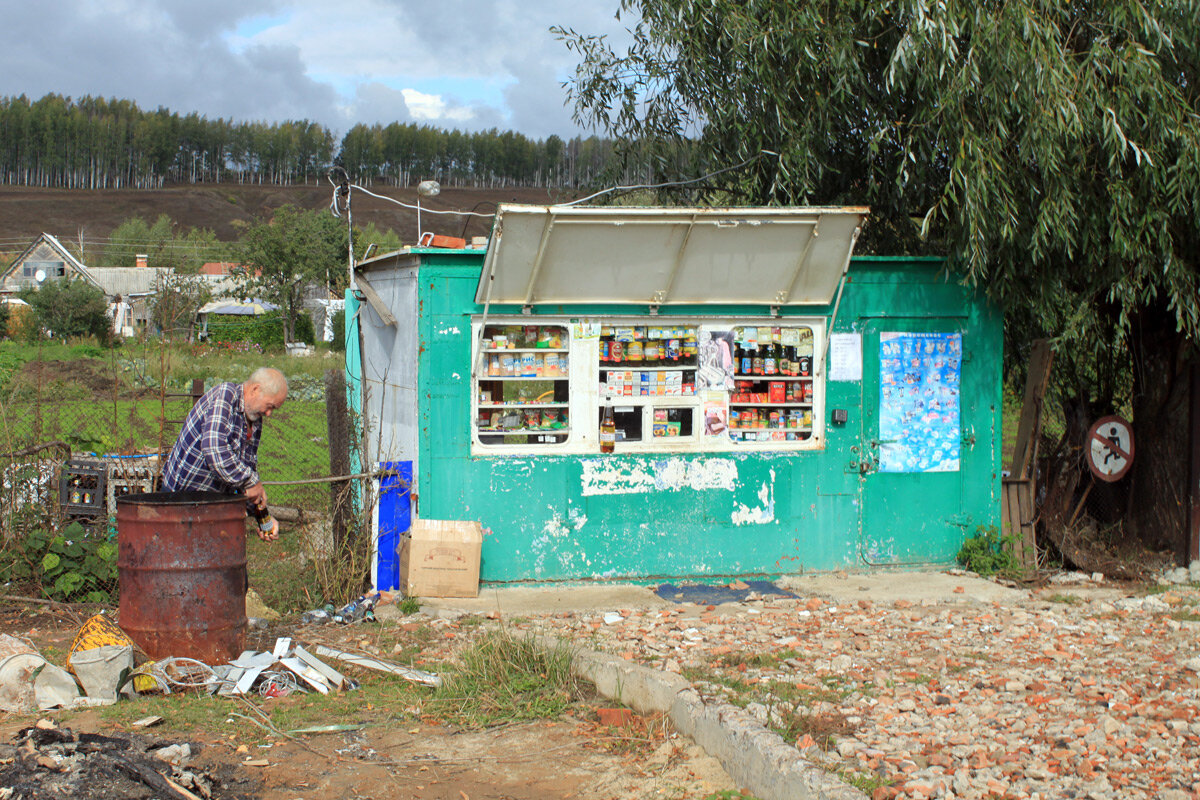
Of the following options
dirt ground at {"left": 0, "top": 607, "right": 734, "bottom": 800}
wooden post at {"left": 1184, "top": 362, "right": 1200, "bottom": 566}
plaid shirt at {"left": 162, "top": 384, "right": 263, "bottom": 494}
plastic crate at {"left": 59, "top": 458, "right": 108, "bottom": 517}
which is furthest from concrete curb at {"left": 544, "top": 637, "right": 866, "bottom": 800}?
wooden post at {"left": 1184, "top": 362, "right": 1200, "bottom": 566}

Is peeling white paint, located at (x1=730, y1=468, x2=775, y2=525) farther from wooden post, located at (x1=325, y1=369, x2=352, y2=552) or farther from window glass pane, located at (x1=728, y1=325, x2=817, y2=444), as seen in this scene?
wooden post, located at (x1=325, y1=369, x2=352, y2=552)

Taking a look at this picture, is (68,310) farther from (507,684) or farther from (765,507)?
(507,684)

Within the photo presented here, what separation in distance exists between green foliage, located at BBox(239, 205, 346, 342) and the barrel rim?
46.0 meters

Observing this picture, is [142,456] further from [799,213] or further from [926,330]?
[926,330]

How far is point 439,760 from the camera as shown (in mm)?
4930

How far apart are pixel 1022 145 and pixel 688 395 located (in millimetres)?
3439

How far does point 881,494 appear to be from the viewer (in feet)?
30.1

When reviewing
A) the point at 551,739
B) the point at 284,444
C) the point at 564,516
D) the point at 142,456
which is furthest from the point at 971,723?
the point at 284,444

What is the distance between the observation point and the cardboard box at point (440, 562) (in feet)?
26.3

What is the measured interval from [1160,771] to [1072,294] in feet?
18.4

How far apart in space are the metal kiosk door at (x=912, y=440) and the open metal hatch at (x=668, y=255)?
93 centimetres

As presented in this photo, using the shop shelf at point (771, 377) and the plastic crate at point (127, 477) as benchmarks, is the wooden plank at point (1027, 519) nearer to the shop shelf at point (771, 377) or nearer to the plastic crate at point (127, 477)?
the shop shelf at point (771, 377)

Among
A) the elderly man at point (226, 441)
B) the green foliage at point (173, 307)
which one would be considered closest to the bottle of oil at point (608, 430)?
the elderly man at point (226, 441)

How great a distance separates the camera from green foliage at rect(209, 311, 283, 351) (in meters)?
49.2
